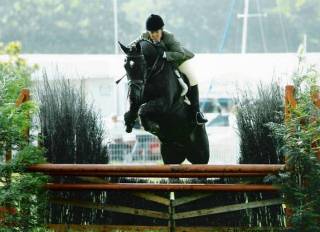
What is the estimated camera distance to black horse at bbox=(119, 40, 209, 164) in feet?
18.2

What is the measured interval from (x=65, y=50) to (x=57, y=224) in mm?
30917

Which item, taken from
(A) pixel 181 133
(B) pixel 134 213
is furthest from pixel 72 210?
(A) pixel 181 133

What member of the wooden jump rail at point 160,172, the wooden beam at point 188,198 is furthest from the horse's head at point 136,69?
the wooden beam at point 188,198

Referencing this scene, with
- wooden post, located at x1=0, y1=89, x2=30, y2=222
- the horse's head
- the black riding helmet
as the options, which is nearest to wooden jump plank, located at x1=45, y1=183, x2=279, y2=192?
wooden post, located at x1=0, y1=89, x2=30, y2=222

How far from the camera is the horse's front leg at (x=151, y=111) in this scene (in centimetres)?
557

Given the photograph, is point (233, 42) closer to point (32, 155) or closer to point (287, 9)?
point (287, 9)

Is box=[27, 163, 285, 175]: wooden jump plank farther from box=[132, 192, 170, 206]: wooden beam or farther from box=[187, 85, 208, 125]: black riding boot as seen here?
box=[187, 85, 208, 125]: black riding boot

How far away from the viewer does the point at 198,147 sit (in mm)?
6715

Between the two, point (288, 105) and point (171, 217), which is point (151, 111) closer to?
point (171, 217)

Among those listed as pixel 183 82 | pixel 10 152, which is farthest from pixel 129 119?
pixel 10 152

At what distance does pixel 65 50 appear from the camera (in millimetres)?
36312

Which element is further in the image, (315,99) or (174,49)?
(174,49)

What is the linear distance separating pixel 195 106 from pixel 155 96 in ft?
2.45

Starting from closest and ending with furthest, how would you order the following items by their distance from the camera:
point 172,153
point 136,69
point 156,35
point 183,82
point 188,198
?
point 136,69 → point 188,198 → point 156,35 → point 183,82 → point 172,153
